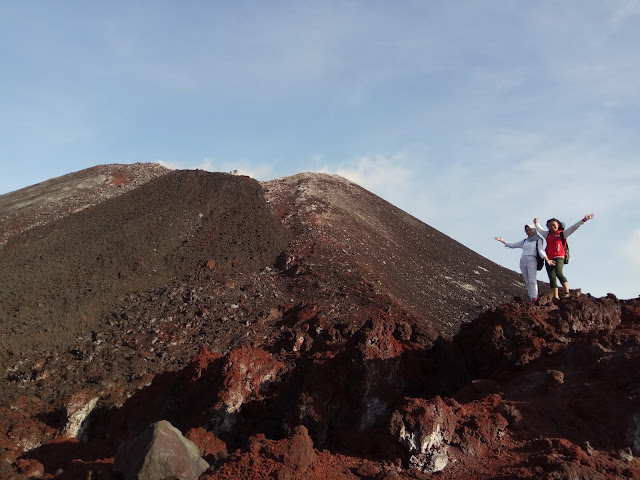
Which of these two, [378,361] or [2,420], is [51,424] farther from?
[378,361]

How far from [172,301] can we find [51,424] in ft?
22.7

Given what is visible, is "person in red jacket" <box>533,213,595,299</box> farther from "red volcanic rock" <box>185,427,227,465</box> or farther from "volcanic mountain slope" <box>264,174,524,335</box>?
"volcanic mountain slope" <box>264,174,524,335</box>

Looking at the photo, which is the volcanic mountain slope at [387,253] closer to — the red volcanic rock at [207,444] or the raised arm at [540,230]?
the raised arm at [540,230]

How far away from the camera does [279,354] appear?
11484 millimetres

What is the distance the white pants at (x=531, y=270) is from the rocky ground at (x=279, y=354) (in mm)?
793

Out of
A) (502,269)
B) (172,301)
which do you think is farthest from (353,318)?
(502,269)

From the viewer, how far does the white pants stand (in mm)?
10789

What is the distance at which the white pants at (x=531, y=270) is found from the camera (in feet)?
35.4

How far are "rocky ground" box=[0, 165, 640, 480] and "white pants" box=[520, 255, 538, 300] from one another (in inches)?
31.2

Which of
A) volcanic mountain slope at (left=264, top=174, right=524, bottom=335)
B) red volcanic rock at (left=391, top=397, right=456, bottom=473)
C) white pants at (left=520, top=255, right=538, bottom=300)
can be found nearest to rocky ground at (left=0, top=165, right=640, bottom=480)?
red volcanic rock at (left=391, top=397, right=456, bottom=473)

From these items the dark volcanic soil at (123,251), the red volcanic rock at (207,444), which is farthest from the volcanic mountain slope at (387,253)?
the red volcanic rock at (207,444)

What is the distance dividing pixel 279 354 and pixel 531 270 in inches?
213

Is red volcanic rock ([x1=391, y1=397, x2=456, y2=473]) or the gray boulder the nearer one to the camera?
red volcanic rock ([x1=391, y1=397, x2=456, y2=473])

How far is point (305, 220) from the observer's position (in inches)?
1006
